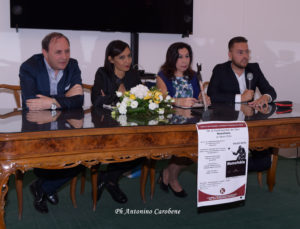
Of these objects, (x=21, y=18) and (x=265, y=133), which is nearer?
(x=265, y=133)

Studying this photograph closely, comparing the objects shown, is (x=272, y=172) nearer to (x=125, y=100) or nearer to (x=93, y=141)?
(x=125, y=100)

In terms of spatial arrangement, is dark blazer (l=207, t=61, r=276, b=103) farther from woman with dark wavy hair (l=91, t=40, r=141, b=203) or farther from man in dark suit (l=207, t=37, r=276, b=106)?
woman with dark wavy hair (l=91, t=40, r=141, b=203)

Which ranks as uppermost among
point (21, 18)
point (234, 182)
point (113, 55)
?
point (21, 18)

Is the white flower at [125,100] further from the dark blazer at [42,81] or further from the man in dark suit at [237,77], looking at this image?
the man in dark suit at [237,77]

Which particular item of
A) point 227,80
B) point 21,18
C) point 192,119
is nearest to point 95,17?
point 21,18

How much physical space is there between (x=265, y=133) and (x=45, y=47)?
2064mm

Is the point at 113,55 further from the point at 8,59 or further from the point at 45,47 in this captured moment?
the point at 8,59

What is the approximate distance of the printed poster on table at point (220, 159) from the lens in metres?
2.47

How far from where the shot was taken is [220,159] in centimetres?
253

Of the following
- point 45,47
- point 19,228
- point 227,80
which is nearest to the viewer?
point 19,228

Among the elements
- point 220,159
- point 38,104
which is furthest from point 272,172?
point 38,104

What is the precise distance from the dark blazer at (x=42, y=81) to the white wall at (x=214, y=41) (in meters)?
1.27

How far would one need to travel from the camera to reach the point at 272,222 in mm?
3162

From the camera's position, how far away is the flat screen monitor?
436 cm
